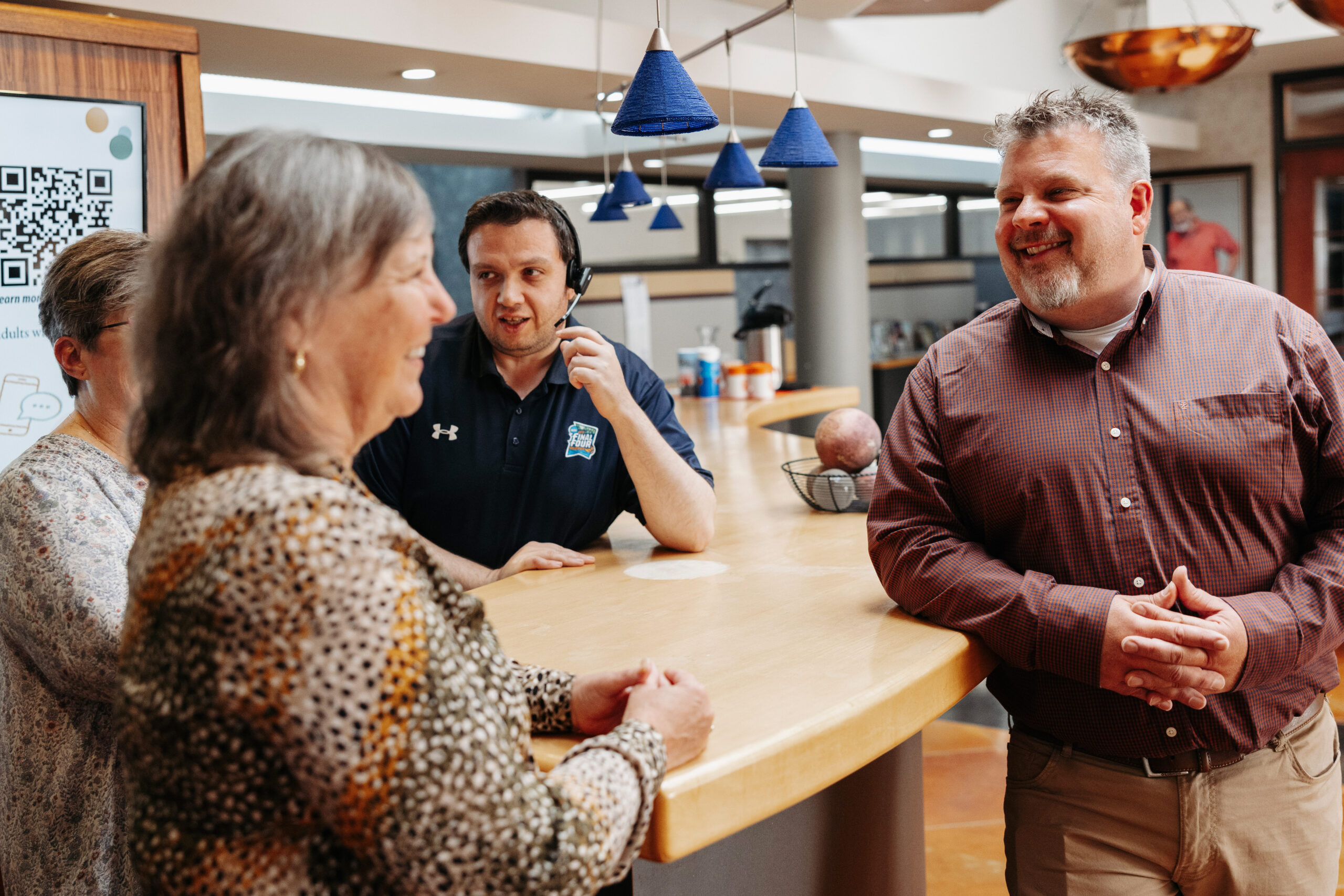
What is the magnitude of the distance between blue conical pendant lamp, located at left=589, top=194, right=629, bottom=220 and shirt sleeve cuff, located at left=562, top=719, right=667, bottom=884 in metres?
4.40

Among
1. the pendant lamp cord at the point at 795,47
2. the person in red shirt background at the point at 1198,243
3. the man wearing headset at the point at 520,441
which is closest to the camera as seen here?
the man wearing headset at the point at 520,441

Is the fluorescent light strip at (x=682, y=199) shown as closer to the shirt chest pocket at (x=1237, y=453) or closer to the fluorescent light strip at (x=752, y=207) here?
the fluorescent light strip at (x=752, y=207)

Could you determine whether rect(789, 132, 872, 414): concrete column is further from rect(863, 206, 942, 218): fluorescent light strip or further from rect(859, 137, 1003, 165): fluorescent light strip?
rect(863, 206, 942, 218): fluorescent light strip

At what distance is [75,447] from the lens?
158 cm

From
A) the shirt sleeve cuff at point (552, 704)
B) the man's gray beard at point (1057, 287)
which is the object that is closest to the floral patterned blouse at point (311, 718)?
the shirt sleeve cuff at point (552, 704)

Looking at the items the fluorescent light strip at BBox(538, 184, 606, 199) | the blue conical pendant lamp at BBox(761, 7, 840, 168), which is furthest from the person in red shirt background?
the blue conical pendant lamp at BBox(761, 7, 840, 168)

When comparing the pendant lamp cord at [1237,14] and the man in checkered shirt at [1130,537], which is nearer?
the man in checkered shirt at [1130,537]

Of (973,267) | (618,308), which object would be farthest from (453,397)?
(973,267)

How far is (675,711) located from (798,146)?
2561 mm

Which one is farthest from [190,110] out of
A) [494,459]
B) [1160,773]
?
[1160,773]

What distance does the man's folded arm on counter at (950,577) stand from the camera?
1540 millimetres

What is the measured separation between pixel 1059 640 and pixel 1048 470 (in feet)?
0.86

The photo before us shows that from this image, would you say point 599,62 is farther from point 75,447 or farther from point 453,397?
point 75,447

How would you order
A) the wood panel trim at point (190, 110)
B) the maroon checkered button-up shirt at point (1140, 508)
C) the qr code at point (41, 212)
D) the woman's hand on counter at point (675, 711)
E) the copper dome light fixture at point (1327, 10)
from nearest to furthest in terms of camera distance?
the woman's hand on counter at point (675, 711) < the maroon checkered button-up shirt at point (1140, 508) < the qr code at point (41, 212) < the wood panel trim at point (190, 110) < the copper dome light fixture at point (1327, 10)
